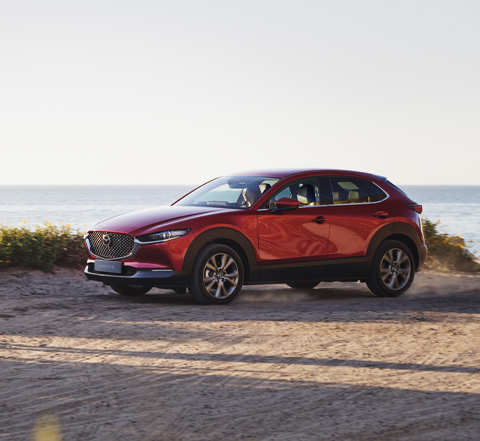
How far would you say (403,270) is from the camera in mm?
12203

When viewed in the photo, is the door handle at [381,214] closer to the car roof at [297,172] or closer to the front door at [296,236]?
the car roof at [297,172]

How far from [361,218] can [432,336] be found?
3382 mm

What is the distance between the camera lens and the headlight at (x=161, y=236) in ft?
33.7

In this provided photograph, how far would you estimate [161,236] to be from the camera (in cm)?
1028

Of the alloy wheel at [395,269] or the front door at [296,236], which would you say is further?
the alloy wheel at [395,269]

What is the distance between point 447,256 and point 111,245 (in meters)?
9.09

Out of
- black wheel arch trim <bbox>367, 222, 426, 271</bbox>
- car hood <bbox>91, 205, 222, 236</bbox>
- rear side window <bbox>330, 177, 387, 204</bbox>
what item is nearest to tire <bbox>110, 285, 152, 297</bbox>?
car hood <bbox>91, 205, 222, 236</bbox>

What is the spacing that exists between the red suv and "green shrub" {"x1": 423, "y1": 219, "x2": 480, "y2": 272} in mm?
5137

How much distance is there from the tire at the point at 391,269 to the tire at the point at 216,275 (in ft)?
7.45

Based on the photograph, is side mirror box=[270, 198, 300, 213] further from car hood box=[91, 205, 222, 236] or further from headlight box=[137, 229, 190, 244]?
headlight box=[137, 229, 190, 244]

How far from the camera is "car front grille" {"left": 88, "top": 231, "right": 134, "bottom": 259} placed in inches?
412

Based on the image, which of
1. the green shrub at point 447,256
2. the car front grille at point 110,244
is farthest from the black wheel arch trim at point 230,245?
the green shrub at point 447,256

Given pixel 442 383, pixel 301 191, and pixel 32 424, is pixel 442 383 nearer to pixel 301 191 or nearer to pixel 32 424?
pixel 32 424

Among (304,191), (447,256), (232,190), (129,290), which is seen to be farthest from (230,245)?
(447,256)
